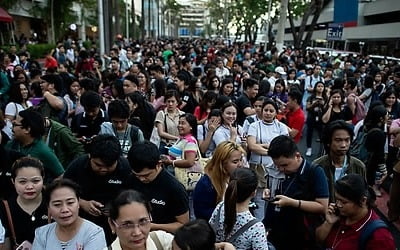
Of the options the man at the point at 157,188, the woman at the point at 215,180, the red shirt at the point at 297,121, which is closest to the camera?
the man at the point at 157,188

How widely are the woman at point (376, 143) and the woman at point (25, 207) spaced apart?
4203 millimetres

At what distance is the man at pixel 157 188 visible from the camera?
3.02 m

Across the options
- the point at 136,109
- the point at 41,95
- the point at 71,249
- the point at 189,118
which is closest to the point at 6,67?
the point at 41,95

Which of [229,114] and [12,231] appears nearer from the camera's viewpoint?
[12,231]

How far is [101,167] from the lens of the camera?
3.29 meters

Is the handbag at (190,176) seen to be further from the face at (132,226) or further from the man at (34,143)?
the face at (132,226)

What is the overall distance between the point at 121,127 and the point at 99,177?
1243 millimetres

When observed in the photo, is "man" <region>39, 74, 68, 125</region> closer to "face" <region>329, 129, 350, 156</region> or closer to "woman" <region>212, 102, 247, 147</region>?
"woman" <region>212, 102, 247, 147</region>

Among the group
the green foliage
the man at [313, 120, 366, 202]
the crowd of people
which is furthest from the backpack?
the green foliage

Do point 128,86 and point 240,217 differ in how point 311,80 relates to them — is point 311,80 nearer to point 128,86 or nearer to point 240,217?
point 128,86

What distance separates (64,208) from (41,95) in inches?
166

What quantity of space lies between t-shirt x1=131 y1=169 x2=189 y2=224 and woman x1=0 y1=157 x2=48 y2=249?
661 mm

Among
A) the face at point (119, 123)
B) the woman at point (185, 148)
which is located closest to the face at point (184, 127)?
the woman at point (185, 148)

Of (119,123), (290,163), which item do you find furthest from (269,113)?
(290,163)
